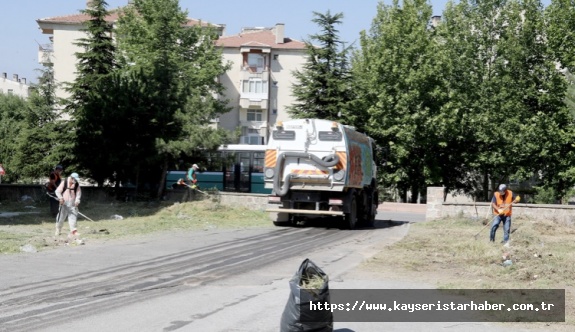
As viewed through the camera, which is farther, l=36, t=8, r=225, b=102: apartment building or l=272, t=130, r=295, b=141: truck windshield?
l=36, t=8, r=225, b=102: apartment building

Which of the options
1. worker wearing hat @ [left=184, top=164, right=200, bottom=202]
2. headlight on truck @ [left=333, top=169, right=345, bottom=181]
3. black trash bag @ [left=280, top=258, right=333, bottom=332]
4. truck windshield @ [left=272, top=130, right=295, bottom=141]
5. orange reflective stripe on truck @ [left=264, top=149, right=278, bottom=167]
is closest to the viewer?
black trash bag @ [left=280, top=258, right=333, bottom=332]

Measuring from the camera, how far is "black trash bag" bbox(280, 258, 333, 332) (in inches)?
295

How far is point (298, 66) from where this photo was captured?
7462 cm

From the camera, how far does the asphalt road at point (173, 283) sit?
353 inches

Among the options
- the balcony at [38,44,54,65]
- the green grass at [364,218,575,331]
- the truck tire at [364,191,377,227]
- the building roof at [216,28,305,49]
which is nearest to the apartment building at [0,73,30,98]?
the balcony at [38,44,54,65]

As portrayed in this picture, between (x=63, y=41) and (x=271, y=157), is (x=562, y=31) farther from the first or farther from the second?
(x=63, y=41)

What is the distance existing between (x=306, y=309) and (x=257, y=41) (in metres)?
69.4

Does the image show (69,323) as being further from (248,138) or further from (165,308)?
(248,138)

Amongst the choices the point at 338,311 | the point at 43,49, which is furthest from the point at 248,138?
the point at 338,311

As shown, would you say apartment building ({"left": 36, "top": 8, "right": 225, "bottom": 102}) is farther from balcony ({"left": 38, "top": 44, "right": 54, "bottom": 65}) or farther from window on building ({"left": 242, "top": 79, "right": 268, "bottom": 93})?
window on building ({"left": 242, "top": 79, "right": 268, "bottom": 93})

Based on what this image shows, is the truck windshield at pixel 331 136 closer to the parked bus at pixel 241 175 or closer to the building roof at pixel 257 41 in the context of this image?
the parked bus at pixel 241 175

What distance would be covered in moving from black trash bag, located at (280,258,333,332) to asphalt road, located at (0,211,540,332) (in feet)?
3.70

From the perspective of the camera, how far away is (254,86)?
72.9 meters

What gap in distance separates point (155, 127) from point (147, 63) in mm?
13117
